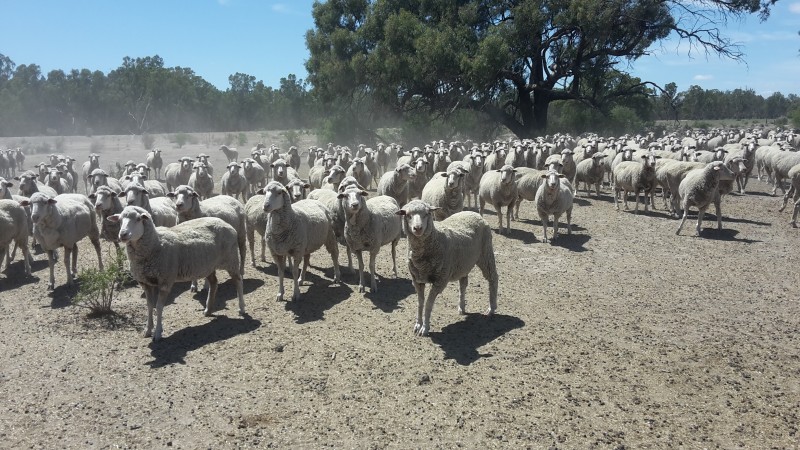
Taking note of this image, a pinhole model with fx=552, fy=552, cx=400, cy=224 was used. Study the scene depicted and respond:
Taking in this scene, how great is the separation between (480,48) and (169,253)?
29.0 m

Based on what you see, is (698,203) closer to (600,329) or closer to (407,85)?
(600,329)

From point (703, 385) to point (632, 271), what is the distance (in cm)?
507

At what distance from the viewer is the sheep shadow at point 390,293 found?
30.3 feet

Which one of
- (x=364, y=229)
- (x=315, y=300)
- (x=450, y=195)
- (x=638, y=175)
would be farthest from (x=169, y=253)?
(x=638, y=175)

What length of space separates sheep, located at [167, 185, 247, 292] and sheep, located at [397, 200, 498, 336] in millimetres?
3873

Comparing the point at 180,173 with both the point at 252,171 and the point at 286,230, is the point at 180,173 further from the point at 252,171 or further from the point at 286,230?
the point at 286,230

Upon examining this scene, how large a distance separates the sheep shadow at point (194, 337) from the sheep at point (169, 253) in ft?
0.76

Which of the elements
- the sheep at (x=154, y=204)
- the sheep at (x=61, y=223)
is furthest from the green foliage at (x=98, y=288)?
the sheep at (x=61, y=223)

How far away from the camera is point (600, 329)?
8.02 meters

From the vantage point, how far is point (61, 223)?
10.4 meters

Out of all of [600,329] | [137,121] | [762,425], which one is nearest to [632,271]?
[600,329]

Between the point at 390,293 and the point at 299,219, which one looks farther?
the point at 390,293

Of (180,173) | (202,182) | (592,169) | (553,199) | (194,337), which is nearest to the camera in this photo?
(194,337)

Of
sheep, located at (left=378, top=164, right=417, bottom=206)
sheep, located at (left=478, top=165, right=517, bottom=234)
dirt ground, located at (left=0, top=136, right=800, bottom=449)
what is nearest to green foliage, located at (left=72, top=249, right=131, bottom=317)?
dirt ground, located at (left=0, top=136, right=800, bottom=449)
